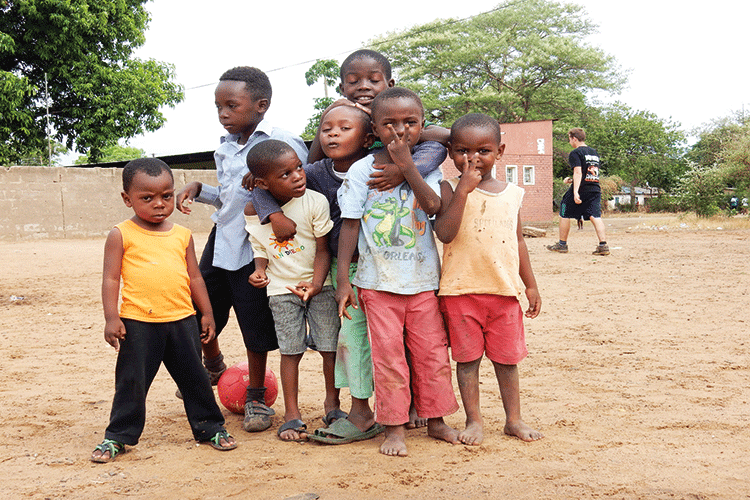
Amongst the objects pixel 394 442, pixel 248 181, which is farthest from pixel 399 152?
pixel 394 442

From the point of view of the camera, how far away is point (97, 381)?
428 cm

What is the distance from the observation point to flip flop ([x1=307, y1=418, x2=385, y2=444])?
3.04 m

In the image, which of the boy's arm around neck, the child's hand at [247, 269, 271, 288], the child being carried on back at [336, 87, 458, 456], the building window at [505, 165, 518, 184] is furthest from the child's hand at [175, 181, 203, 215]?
the building window at [505, 165, 518, 184]

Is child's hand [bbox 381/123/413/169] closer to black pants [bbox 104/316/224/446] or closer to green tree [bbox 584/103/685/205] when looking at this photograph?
black pants [bbox 104/316/224/446]

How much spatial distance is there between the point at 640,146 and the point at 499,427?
1586 inches

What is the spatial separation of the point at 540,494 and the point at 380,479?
614mm

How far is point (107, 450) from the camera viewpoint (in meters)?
2.89

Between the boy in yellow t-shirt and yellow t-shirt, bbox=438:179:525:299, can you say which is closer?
the boy in yellow t-shirt

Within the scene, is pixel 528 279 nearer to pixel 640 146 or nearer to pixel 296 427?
pixel 296 427

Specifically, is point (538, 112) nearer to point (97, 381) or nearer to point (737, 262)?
point (737, 262)

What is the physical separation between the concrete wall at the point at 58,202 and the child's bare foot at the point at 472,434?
47.3 feet

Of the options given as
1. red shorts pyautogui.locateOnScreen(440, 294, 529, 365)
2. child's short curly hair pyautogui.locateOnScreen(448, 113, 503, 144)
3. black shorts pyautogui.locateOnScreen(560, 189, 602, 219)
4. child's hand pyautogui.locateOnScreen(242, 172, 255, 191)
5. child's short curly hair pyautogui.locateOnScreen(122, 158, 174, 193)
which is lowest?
red shorts pyautogui.locateOnScreen(440, 294, 529, 365)

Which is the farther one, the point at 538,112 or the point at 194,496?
the point at 538,112

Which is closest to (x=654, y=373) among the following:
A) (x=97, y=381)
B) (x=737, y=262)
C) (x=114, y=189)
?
(x=97, y=381)
